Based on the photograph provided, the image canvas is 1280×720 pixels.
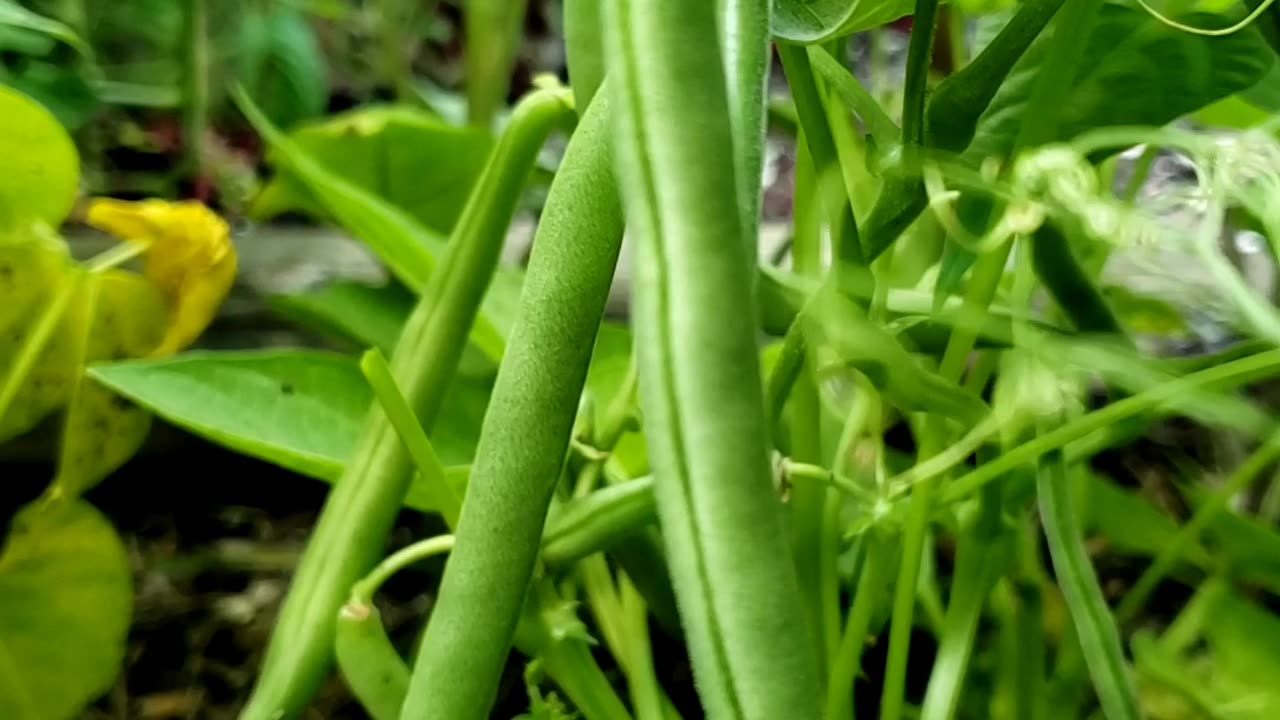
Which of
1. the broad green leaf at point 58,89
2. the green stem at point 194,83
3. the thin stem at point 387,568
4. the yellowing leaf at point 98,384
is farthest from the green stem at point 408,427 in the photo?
the green stem at point 194,83

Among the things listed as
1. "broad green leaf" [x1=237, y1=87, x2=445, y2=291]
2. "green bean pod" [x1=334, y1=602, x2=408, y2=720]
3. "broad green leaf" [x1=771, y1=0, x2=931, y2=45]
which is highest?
"broad green leaf" [x1=771, y1=0, x2=931, y2=45]

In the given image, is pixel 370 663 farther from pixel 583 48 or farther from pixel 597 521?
pixel 583 48

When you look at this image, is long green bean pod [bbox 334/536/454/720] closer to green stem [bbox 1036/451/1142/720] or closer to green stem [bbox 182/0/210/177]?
green stem [bbox 1036/451/1142/720]

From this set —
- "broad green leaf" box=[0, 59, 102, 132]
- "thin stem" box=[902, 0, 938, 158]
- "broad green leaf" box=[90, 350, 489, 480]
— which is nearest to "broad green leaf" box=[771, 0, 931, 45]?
"thin stem" box=[902, 0, 938, 158]

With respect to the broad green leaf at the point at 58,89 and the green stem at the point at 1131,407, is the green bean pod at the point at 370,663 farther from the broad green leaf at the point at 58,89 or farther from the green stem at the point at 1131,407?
the broad green leaf at the point at 58,89

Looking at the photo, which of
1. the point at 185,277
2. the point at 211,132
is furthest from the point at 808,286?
the point at 211,132

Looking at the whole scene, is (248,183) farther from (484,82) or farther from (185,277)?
(185,277)
